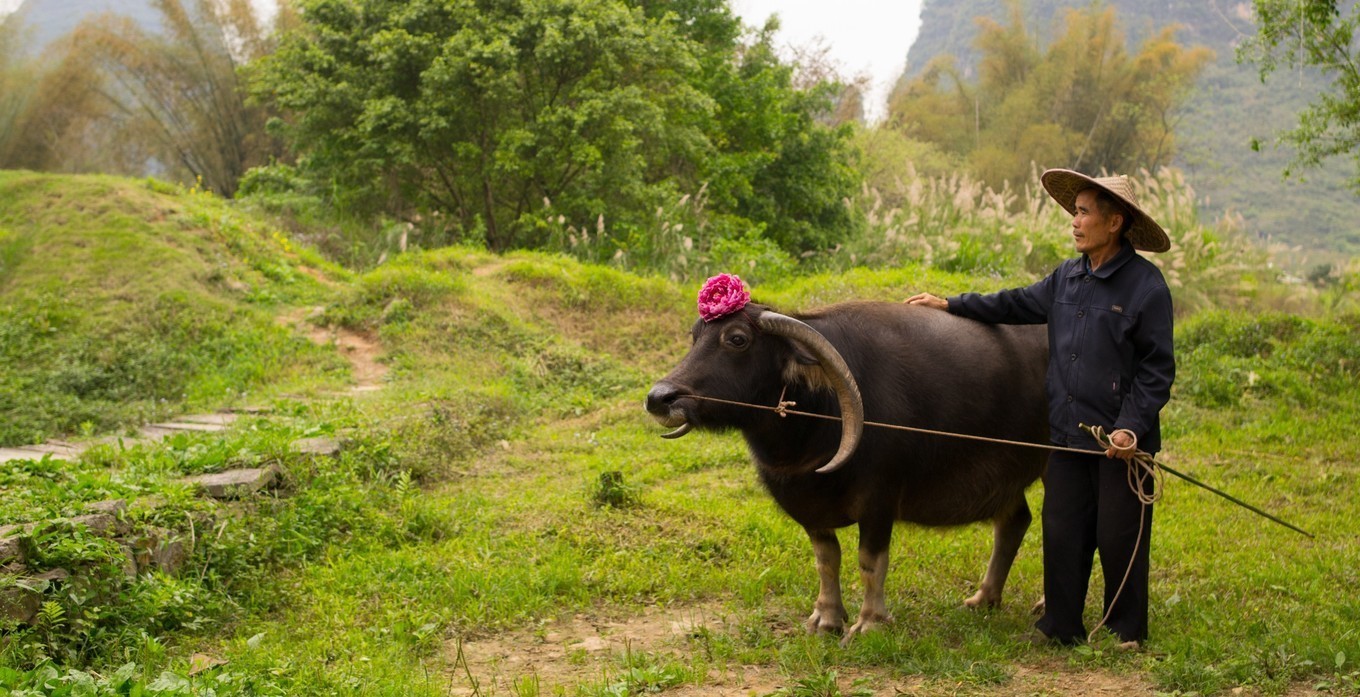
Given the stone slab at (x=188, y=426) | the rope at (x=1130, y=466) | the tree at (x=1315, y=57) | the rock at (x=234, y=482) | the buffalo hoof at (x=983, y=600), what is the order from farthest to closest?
the tree at (x=1315, y=57)
the stone slab at (x=188, y=426)
the rock at (x=234, y=482)
the buffalo hoof at (x=983, y=600)
the rope at (x=1130, y=466)

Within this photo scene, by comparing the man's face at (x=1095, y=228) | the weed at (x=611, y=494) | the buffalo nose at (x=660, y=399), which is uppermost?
the man's face at (x=1095, y=228)

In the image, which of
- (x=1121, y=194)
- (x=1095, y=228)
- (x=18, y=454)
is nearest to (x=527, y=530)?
(x=18, y=454)

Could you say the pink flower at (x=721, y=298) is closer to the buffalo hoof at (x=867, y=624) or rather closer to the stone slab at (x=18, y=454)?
the buffalo hoof at (x=867, y=624)

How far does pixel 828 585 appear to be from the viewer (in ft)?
16.2

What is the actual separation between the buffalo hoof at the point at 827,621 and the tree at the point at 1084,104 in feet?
85.4

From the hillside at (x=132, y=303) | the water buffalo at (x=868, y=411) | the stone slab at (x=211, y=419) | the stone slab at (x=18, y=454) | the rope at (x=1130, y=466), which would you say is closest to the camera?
the rope at (x=1130, y=466)

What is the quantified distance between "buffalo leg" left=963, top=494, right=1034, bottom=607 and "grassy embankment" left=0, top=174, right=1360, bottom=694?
17cm

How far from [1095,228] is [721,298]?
154cm

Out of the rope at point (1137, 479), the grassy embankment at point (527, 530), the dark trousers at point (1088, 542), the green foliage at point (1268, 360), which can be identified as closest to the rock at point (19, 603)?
the grassy embankment at point (527, 530)

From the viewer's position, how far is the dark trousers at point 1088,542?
4.39m

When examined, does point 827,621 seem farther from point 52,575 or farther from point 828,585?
point 52,575

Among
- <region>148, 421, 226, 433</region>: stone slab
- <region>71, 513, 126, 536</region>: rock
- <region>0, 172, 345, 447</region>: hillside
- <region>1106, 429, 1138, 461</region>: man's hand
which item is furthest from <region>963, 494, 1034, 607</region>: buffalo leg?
<region>0, 172, 345, 447</region>: hillside

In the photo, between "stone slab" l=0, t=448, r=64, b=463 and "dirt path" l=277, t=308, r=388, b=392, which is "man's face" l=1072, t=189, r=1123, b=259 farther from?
"dirt path" l=277, t=308, r=388, b=392

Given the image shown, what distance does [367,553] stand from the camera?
5977 mm
